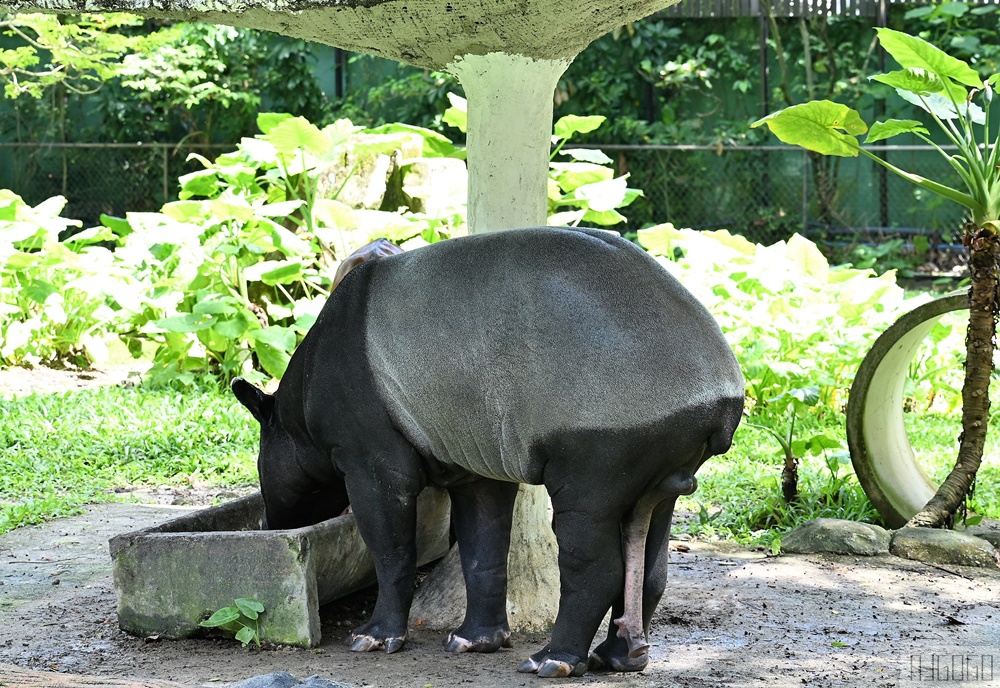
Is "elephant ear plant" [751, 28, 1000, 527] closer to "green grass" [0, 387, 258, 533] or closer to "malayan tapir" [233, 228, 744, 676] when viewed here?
"malayan tapir" [233, 228, 744, 676]

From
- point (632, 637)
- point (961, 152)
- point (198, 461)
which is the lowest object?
point (198, 461)

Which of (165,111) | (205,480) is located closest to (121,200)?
(165,111)

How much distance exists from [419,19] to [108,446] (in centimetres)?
439

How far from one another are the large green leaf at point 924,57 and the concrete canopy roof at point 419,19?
1.59 meters

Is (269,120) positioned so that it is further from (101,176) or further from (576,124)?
(101,176)

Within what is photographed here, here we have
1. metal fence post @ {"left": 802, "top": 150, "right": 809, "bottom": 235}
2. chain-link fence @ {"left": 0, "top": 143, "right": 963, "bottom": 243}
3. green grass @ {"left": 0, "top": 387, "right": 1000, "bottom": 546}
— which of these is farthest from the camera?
chain-link fence @ {"left": 0, "top": 143, "right": 963, "bottom": 243}

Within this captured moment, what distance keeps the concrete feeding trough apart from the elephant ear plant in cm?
271

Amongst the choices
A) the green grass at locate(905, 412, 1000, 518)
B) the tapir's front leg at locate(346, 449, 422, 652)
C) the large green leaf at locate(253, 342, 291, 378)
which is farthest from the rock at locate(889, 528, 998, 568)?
the large green leaf at locate(253, 342, 291, 378)

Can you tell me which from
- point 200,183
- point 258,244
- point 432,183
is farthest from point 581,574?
point 200,183

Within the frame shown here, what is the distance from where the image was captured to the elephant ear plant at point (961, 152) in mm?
5145

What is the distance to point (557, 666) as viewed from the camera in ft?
12.0

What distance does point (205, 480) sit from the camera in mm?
6820

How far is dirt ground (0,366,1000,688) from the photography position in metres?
3.77

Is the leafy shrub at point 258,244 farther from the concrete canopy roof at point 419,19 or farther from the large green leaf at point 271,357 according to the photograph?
the concrete canopy roof at point 419,19
